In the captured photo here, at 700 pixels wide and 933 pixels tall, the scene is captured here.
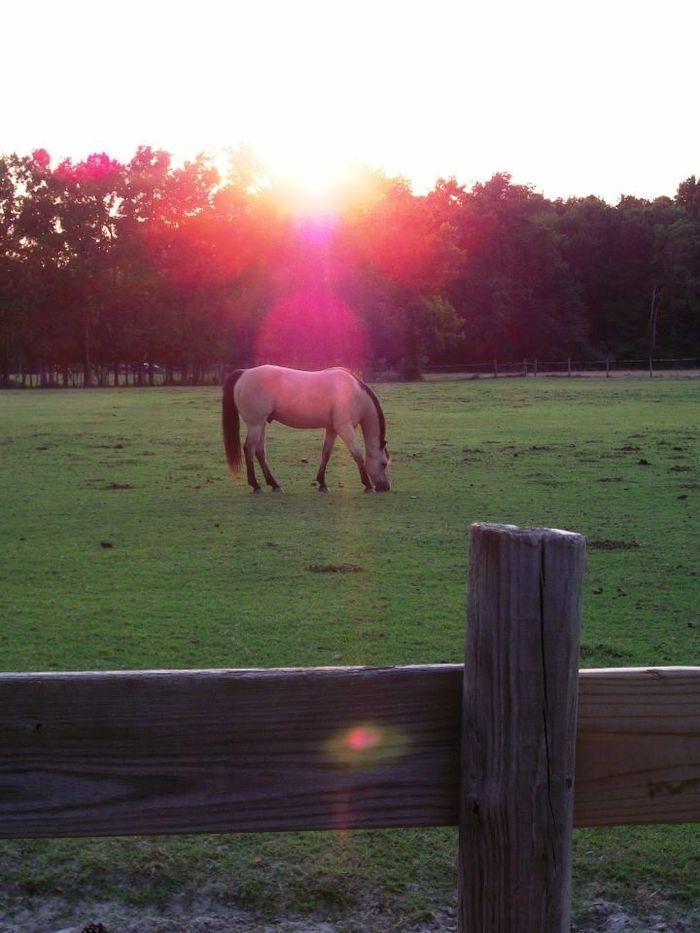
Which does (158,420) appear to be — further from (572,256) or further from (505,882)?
(572,256)

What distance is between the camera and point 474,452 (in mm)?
17172

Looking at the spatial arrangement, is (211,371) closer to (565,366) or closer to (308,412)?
(565,366)

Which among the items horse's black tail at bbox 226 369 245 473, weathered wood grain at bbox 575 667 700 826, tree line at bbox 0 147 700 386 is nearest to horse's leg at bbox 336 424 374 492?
horse's black tail at bbox 226 369 245 473

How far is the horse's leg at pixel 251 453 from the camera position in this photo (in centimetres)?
1319

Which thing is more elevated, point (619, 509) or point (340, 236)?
point (340, 236)

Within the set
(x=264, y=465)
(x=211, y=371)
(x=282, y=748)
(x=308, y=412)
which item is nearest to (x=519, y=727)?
(x=282, y=748)

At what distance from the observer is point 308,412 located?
547 inches

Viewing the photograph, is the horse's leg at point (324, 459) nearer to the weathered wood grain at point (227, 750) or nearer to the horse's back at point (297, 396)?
the horse's back at point (297, 396)

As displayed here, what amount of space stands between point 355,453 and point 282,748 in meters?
11.8

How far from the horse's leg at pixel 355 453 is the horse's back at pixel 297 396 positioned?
5.2 inches

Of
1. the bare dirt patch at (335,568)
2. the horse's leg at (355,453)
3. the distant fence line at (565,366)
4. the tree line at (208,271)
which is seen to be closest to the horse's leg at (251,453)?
the horse's leg at (355,453)

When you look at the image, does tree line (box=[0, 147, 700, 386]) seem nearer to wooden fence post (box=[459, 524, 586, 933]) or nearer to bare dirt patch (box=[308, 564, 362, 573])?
bare dirt patch (box=[308, 564, 362, 573])

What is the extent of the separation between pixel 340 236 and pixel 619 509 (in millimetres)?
47169

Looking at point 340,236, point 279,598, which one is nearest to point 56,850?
point 279,598
